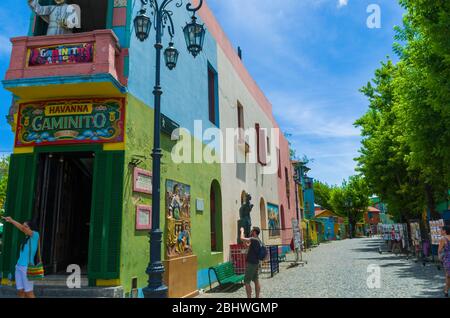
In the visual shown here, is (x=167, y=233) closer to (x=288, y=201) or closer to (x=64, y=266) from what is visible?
(x=64, y=266)

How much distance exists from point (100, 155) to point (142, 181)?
3.73ft

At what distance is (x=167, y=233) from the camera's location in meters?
9.02

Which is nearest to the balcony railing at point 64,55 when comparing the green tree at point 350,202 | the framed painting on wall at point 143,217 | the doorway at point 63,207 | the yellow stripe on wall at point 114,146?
the yellow stripe on wall at point 114,146

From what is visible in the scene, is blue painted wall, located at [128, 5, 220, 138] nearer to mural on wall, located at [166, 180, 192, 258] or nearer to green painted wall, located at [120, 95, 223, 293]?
green painted wall, located at [120, 95, 223, 293]

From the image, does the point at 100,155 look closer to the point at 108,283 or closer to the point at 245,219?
the point at 108,283

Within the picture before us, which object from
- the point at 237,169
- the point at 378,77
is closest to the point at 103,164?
the point at 237,169

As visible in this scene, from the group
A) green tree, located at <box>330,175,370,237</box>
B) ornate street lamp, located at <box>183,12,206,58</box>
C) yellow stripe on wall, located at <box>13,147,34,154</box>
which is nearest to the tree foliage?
ornate street lamp, located at <box>183,12,206,58</box>

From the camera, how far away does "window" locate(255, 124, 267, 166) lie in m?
20.8

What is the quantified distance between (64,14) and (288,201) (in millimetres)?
24479

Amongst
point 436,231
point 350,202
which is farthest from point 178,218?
point 350,202

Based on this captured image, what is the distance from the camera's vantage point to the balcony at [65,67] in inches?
287

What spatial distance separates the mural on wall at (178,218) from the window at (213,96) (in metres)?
4.25

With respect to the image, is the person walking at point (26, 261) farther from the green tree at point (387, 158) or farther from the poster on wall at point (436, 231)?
the green tree at point (387, 158)

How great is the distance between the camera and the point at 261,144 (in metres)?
21.8
